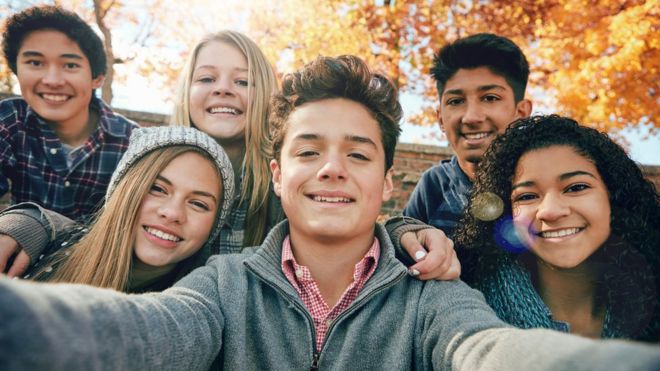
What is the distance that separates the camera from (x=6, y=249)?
2.19 metres

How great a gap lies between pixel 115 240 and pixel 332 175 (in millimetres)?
1161

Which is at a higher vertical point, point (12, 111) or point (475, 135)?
point (475, 135)

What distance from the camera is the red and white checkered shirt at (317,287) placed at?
1.94 meters

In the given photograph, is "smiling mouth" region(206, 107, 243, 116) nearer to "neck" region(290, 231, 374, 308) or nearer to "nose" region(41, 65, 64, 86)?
"nose" region(41, 65, 64, 86)

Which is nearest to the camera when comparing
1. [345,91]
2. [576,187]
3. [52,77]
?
[576,187]

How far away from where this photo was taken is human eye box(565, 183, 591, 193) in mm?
2125

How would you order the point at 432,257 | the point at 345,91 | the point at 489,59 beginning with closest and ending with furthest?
the point at 432,257 < the point at 345,91 < the point at 489,59

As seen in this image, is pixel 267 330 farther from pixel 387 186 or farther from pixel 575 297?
pixel 575 297

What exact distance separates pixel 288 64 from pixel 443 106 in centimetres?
798

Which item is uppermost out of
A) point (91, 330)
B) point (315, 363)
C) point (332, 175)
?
point (332, 175)

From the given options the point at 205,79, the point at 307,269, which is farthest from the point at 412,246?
the point at 205,79

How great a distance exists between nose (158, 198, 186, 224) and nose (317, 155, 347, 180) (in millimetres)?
821

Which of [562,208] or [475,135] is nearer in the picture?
[562,208]

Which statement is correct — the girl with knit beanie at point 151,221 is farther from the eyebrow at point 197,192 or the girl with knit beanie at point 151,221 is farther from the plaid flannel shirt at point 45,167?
the plaid flannel shirt at point 45,167
